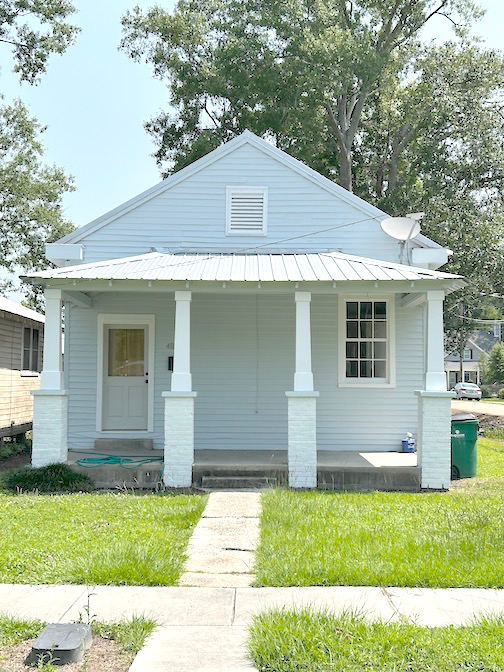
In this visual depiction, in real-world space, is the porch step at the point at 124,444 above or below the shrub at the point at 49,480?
above

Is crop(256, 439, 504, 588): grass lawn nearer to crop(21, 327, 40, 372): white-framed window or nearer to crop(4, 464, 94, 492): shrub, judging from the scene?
crop(4, 464, 94, 492): shrub

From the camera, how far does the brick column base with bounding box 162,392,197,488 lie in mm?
10070

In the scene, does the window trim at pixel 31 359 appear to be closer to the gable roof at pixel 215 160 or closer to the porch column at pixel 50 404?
the gable roof at pixel 215 160

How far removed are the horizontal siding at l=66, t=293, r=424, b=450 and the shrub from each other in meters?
2.36

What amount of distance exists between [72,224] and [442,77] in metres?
14.3

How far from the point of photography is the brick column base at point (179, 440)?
33.0 ft

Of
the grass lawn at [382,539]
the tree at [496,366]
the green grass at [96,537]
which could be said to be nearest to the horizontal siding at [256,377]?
the grass lawn at [382,539]

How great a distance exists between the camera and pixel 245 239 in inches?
507

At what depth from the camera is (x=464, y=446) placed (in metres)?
11.5

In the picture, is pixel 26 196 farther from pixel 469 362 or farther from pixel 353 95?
pixel 469 362

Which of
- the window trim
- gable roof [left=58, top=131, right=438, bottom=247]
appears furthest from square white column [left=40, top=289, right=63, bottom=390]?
the window trim

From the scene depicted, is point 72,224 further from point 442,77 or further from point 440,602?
point 440,602

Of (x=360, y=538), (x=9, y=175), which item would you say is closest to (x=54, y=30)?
(x=9, y=175)

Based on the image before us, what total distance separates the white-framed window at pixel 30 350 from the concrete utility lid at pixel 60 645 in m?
13.4
